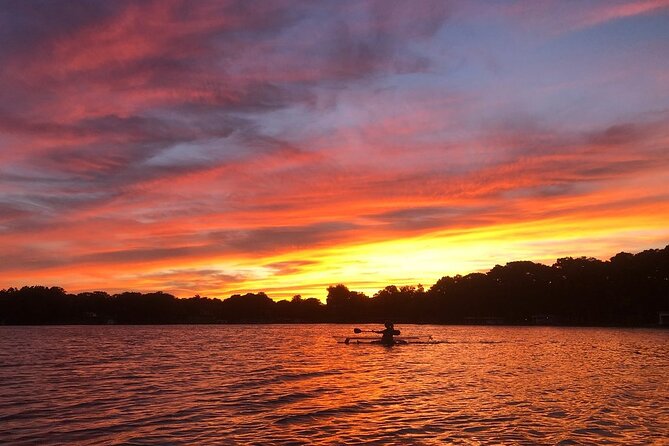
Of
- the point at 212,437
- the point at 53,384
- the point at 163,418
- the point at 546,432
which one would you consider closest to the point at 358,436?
the point at 212,437

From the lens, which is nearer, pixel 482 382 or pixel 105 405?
pixel 105 405

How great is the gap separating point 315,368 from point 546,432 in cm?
3552

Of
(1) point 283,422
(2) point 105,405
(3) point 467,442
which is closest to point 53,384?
(2) point 105,405

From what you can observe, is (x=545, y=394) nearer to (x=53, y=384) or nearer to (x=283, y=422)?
(x=283, y=422)

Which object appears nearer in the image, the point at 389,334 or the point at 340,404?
the point at 340,404

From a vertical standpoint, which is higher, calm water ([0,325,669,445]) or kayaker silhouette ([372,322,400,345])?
kayaker silhouette ([372,322,400,345])

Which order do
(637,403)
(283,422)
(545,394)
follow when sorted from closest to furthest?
1. (283,422)
2. (637,403)
3. (545,394)

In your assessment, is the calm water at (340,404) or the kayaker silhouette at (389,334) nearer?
the calm water at (340,404)

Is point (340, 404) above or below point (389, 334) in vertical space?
below

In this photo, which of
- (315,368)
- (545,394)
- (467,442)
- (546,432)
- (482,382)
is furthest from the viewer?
(315,368)

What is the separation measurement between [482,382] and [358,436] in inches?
879

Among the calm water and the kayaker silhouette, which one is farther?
the kayaker silhouette

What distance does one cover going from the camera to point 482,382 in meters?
45.0

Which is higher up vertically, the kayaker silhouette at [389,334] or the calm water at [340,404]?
the kayaker silhouette at [389,334]
